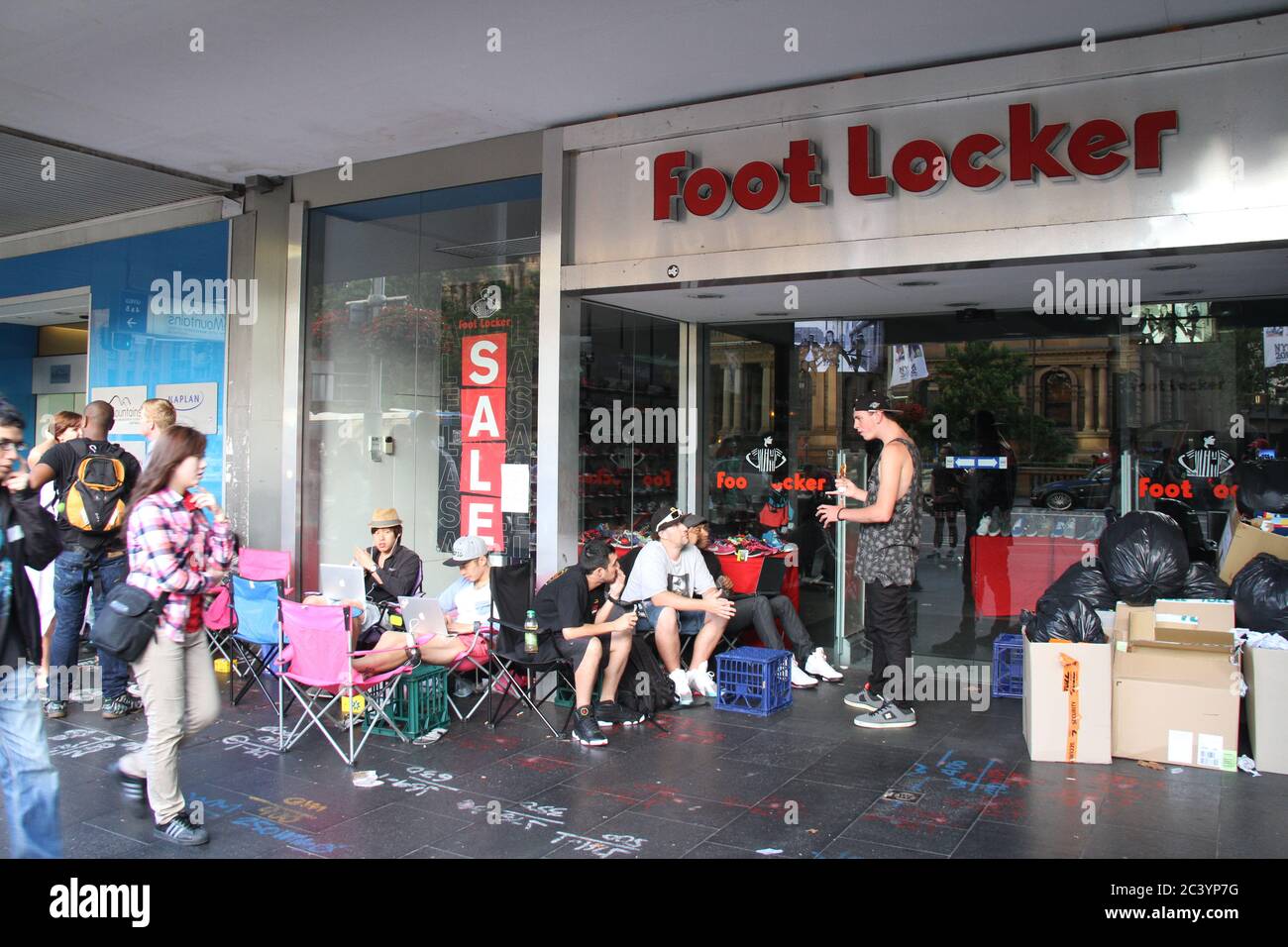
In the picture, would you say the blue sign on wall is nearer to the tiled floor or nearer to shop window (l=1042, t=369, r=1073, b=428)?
the tiled floor

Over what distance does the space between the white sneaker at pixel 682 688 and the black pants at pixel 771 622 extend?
60cm

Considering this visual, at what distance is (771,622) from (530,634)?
1911 mm

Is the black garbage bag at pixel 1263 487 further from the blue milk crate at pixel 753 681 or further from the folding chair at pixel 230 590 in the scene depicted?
the folding chair at pixel 230 590

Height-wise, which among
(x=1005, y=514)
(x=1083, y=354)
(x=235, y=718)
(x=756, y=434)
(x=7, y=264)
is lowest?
(x=235, y=718)

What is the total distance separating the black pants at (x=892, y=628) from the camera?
236 inches

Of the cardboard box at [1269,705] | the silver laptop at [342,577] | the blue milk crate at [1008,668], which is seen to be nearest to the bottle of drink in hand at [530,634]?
the silver laptop at [342,577]

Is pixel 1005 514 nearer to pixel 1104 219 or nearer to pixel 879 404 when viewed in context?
pixel 879 404

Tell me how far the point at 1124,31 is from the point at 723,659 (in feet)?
14.2

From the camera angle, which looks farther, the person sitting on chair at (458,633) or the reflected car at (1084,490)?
the reflected car at (1084,490)

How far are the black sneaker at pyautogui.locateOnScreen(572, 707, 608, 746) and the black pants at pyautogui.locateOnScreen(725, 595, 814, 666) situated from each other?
1.50m

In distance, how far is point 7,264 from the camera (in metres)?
11.4

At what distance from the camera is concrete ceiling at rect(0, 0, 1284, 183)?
5387 mm

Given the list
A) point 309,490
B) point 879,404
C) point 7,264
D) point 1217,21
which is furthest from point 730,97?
point 7,264

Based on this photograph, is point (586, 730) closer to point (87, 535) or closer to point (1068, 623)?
point (1068, 623)
